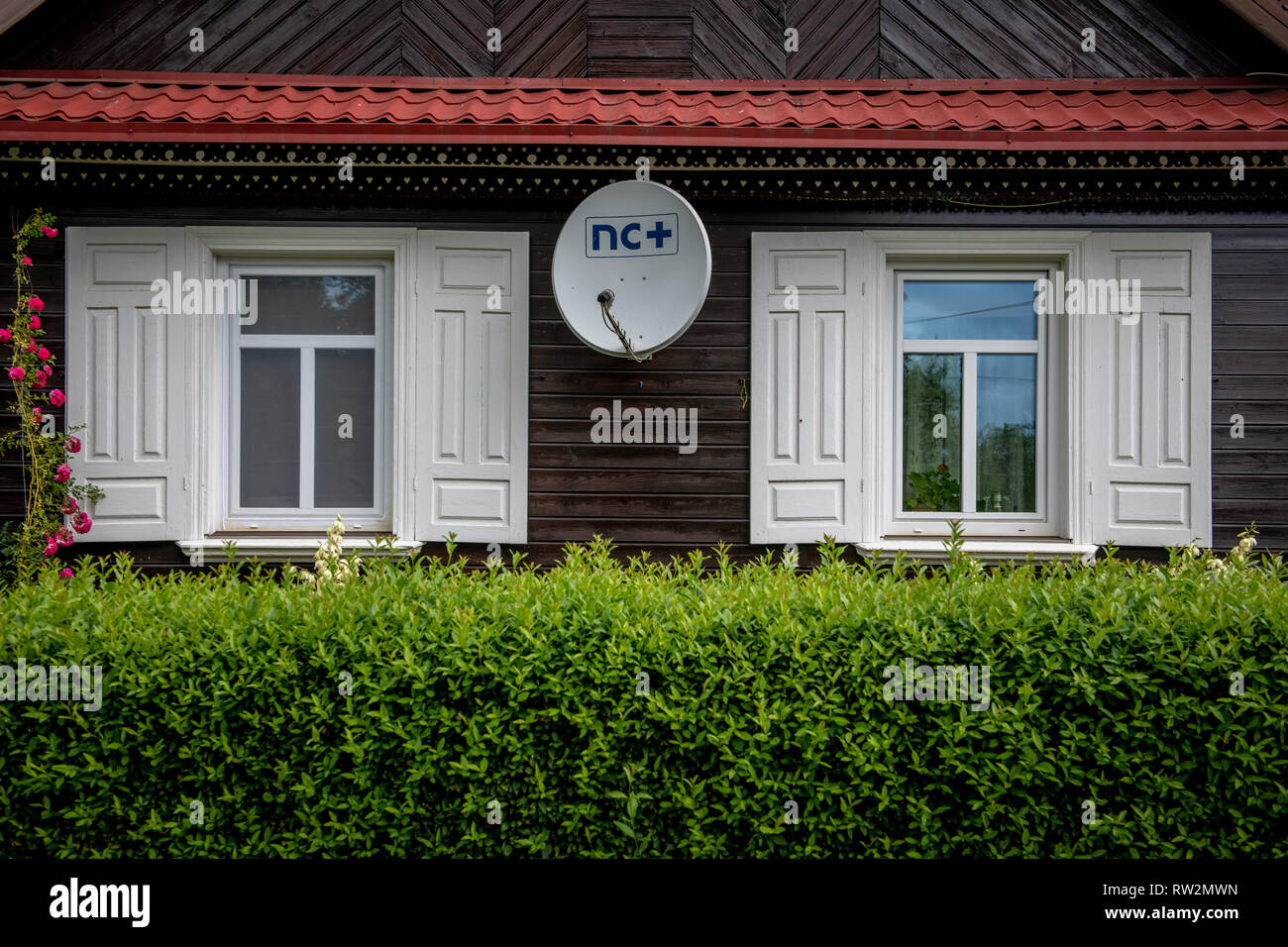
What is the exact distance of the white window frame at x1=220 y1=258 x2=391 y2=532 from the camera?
5230mm

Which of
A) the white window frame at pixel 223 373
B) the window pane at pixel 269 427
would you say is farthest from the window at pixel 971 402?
the window pane at pixel 269 427

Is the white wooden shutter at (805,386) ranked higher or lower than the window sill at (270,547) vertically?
higher

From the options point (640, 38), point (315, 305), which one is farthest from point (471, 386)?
point (640, 38)

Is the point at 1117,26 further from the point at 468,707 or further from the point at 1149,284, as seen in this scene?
the point at 468,707

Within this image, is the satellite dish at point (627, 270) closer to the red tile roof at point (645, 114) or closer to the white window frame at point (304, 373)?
the red tile roof at point (645, 114)

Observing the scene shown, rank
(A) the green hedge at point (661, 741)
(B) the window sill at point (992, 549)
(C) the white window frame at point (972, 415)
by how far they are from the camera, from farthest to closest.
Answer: (C) the white window frame at point (972, 415) < (B) the window sill at point (992, 549) < (A) the green hedge at point (661, 741)

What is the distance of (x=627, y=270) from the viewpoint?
184 inches

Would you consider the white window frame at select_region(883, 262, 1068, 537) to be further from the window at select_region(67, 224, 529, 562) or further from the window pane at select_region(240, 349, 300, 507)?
the window pane at select_region(240, 349, 300, 507)

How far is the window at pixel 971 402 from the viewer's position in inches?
205

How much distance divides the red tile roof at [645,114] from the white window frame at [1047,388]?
679 millimetres

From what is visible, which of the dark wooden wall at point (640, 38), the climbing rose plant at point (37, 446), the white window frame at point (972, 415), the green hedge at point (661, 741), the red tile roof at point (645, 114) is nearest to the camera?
the green hedge at point (661, 741)

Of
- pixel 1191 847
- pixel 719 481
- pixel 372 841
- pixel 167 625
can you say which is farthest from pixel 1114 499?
pixel 167 625

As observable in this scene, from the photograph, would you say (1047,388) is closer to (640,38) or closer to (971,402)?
(971,402)

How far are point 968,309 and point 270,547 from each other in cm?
481
